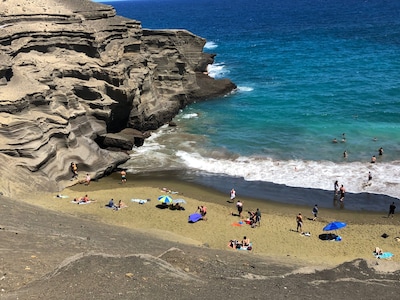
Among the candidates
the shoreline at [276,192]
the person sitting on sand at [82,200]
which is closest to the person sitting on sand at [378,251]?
the shoreline at [276,192]

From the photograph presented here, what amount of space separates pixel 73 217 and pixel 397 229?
17063 mm

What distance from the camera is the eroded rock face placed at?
26000mm

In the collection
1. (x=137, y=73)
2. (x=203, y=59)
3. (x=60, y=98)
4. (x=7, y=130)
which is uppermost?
(x=203, y=59)

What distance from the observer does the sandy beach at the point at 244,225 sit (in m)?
21.5

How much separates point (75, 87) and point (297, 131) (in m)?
19.8

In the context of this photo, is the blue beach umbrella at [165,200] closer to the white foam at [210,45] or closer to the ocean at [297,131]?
the ocean at [297,131]

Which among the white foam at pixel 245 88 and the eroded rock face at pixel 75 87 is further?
the white foam at pixel 245 88

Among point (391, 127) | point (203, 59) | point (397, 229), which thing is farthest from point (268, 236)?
point (203, 59)

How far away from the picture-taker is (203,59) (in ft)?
188

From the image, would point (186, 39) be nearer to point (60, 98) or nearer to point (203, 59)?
point (203, 59)

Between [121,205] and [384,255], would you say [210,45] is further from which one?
[384,255]

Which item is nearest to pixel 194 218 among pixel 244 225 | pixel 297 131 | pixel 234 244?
pixel 244 225

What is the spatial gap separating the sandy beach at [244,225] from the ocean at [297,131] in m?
2.18

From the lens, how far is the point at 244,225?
24.4 meters
